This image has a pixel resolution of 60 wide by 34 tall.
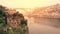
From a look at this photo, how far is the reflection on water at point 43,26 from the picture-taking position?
6.55 ft

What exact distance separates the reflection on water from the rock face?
8 centimetres

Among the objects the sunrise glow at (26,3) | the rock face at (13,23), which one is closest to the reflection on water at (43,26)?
the rock face at (13,23)

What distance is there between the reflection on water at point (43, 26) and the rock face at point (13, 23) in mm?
80

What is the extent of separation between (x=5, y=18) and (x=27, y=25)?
293mm

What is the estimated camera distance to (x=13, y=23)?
197 centimetres

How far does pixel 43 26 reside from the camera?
2.01 metres

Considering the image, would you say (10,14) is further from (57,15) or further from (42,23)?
(57,15)

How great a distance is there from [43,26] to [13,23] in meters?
0.38

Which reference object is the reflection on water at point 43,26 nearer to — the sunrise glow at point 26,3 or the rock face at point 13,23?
the rock face at point 13,23

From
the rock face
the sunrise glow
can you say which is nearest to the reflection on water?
the rock face

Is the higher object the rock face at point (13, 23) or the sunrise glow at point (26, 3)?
the sunrise glow at point (26, 3)

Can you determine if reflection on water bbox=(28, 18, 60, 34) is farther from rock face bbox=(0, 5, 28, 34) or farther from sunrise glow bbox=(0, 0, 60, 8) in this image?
sunrise glow bbox=(0, 0, 60, 8)

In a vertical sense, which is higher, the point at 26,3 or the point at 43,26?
the point at 26,3

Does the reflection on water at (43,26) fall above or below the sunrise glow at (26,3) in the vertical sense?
below
